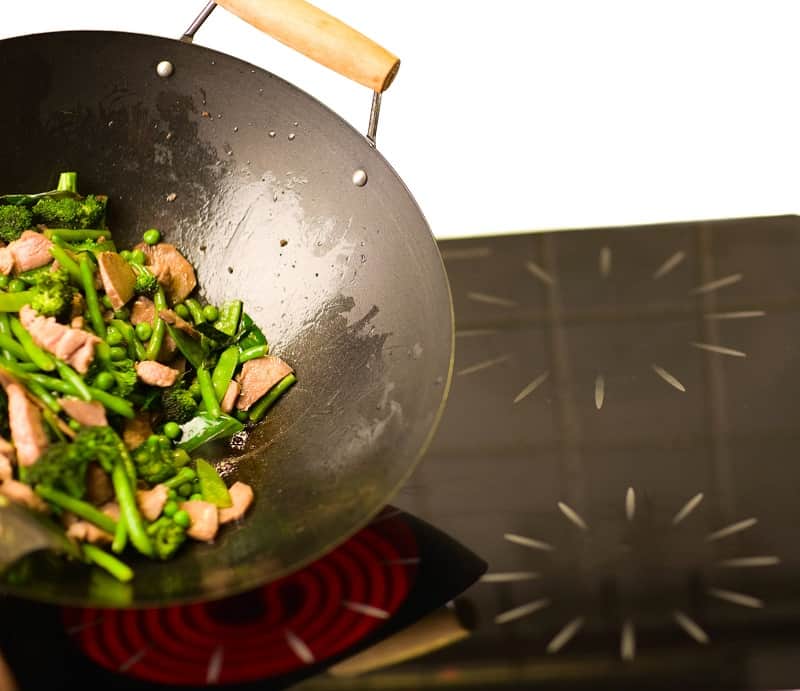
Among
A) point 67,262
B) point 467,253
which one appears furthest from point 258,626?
point 467,253

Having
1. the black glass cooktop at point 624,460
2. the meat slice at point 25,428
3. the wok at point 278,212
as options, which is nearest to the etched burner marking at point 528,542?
the black glass cooktop at point 624,460

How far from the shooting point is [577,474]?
129 cm

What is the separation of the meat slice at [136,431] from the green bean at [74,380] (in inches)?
2.8

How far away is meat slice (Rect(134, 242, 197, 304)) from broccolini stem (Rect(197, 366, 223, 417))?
0.12m

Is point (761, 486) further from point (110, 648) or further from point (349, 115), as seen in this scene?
point (349, 115)

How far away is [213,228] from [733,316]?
78 cm

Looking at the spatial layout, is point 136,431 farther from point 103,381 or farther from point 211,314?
→ point 211,314

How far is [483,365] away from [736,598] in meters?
0.50

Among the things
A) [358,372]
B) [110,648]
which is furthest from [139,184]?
[110,648]

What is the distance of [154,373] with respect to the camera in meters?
1.19

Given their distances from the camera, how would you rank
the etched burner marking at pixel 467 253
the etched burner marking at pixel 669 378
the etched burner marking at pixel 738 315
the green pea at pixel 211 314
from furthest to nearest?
the etched burner marking at pixel 467 253, the etched burner marking at pixel 738 315, the etched burner marking at pixel 669 378, the green pea at pixel 211 314

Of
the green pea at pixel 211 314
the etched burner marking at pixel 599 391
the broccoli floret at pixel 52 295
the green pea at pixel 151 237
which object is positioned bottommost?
the etched burner marking at pixel 599 391

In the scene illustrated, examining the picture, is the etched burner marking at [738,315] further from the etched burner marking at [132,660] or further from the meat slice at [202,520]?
the etched burner marking at [132,660]

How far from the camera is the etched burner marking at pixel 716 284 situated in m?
1.58
